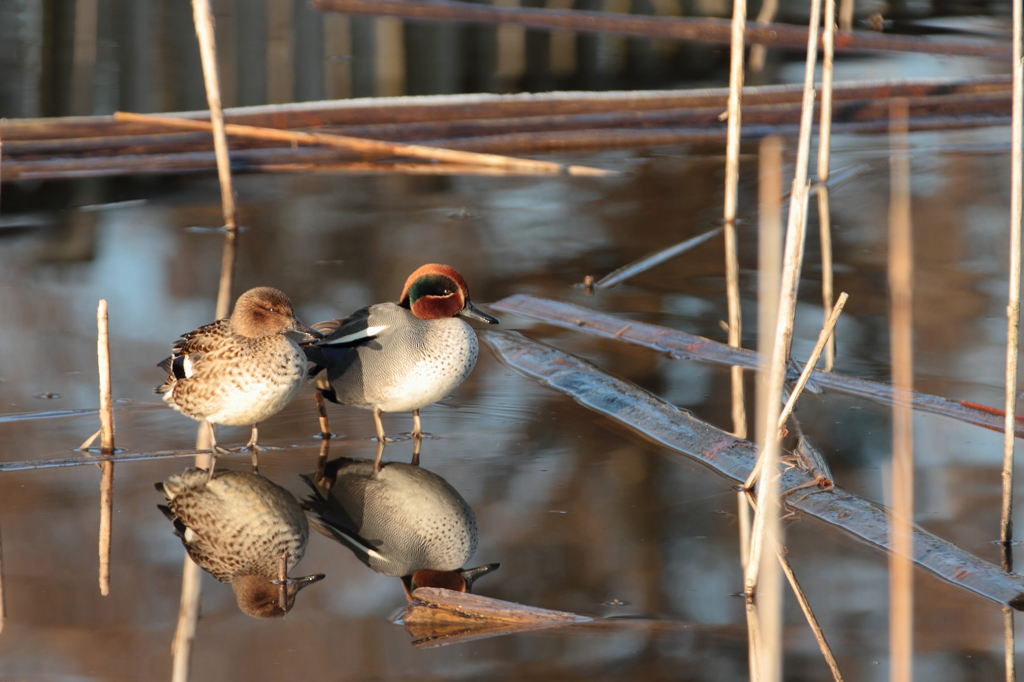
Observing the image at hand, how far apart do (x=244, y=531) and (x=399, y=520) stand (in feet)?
1.82

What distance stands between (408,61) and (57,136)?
18.2 ft

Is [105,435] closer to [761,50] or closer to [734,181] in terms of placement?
[734,181]

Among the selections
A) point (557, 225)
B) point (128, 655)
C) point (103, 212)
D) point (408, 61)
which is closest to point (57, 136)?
point (103, 212)

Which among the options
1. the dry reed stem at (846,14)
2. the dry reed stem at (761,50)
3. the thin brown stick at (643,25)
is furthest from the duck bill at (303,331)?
the dry reed stem at (846,14)

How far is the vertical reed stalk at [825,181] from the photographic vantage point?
6564 mm

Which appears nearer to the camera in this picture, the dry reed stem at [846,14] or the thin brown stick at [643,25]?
the thin brown stick at [643,25]

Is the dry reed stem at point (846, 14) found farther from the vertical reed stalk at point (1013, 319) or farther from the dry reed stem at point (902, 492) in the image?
the dry reed stem at point (902, 492)

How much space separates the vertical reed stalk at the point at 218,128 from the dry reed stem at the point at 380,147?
3.79 ft

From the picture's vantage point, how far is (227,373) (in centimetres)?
422

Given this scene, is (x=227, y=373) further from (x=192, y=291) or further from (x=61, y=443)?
(x=192, y=291)

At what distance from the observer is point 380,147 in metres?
9.09

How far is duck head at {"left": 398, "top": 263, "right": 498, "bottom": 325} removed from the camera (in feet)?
15.1

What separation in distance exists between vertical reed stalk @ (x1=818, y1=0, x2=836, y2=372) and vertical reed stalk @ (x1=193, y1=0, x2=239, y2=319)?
365 cm

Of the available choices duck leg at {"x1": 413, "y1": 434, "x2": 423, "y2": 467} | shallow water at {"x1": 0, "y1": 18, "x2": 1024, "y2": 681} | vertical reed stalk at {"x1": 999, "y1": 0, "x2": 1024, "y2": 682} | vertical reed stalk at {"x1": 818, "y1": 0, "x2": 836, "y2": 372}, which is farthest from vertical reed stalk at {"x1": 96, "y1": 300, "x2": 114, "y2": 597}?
vertical reed stalk at {"x1": 818, "y1": 0, "x2": 836, "y2": 372}
